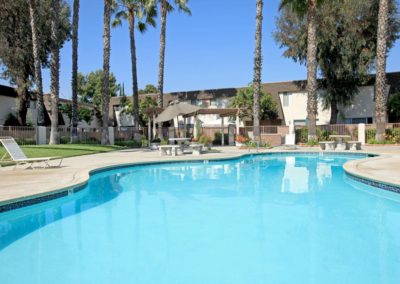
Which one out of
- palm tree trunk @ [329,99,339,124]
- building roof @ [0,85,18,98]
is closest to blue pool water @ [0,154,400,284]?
palm tree trunk @ [329,99,339,124]

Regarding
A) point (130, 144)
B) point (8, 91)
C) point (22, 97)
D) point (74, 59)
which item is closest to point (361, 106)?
point (130, 144)

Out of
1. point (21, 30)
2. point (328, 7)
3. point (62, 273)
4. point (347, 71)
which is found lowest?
point (62, 273)

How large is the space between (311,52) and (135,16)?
52.4 feet

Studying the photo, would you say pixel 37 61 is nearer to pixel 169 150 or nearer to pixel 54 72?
pixel 54 72

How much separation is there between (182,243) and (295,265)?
1.86 m

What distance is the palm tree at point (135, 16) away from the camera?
2787 cm

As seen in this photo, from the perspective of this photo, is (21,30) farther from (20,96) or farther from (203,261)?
(203,261)

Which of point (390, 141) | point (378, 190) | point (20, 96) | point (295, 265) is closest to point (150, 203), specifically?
point (295, 265)

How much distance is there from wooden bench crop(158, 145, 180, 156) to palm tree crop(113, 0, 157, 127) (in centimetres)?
1086

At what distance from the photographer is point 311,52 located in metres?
22.4

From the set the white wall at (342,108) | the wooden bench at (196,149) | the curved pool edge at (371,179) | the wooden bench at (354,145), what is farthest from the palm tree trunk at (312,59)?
Result: the curved pool edge at (371,179)

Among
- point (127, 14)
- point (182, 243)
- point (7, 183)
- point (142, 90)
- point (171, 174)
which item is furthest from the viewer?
point (142, 90)

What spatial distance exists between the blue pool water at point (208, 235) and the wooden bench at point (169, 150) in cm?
651

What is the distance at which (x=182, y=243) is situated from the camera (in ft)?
18.5
